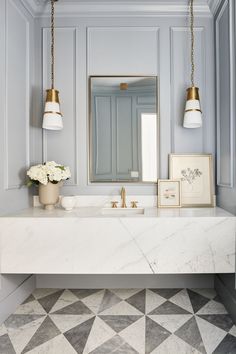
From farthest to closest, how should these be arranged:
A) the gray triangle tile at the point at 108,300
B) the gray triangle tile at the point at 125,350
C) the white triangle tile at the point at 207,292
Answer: the white triangle tile at the point at 207,292, the gray triangle tile at the point at 108,300, the gray triangle tile at the point at 125,350

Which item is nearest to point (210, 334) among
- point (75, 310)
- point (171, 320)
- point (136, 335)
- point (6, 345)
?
point (171, 320)

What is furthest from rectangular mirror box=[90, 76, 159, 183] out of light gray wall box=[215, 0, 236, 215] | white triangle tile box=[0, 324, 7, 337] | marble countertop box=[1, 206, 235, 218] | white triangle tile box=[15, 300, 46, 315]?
white triangle tile box=[0, 324, 7, 337]

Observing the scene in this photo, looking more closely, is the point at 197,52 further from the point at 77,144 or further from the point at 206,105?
the point at 77,144

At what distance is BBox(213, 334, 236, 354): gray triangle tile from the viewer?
1544 mm

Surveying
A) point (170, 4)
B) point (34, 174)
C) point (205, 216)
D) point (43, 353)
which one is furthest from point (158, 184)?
point (170, 4)

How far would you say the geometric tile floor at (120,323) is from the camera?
1588mm

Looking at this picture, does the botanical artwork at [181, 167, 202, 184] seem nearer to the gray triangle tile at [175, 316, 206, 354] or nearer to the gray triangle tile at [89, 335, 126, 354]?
the gray triangle tile at [175, 316, 206, 354]

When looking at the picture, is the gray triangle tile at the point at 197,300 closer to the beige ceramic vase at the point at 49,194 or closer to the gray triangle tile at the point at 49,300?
the gray triangle tile at the point at 49,300

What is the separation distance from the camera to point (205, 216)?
5.85 feet

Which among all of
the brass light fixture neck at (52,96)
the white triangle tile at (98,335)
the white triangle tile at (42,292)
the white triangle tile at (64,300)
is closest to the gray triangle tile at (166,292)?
the white triangle tile at (98,335)

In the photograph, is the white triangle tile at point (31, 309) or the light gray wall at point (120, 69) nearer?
the white triangle tile at point (31, 309)

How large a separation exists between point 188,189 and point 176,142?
1.49 ft

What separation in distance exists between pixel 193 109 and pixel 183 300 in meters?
1.64

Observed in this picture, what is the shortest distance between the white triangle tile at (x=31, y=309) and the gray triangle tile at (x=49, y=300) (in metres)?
0.03
